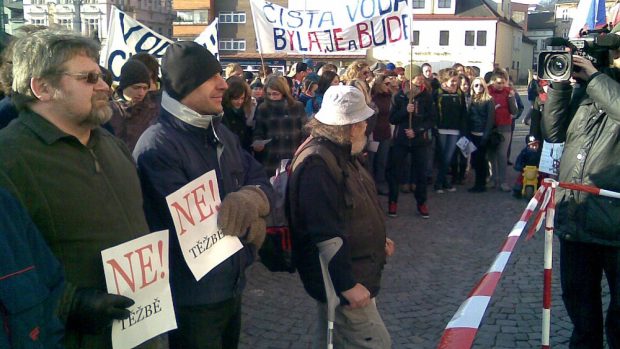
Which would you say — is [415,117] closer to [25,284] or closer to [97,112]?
[97,112]

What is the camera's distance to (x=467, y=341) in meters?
1.79

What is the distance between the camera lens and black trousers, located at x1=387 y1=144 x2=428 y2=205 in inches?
330

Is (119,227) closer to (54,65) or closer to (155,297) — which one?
(155,297)

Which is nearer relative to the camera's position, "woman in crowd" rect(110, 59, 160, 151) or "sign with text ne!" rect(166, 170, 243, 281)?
"sign with text ne!" rect(166, 170, 243, 281)

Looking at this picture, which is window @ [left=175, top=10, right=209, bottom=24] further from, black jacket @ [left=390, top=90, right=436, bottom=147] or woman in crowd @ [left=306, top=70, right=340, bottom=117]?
black jacket @ [left=390, top=90, right=436, bottom=147]

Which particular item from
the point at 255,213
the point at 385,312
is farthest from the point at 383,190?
the point at 255,213

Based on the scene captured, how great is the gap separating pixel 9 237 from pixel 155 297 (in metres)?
0.81

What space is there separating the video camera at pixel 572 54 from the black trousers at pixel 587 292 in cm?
104

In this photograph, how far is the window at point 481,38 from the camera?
195 feet

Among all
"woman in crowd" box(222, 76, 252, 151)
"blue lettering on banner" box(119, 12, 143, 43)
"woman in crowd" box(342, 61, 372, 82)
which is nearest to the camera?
"woman in crowd" box(222, 76, 252, 151)

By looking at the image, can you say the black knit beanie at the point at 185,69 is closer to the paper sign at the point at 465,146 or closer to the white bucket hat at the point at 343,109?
the white bucket hat at the point at 343,109

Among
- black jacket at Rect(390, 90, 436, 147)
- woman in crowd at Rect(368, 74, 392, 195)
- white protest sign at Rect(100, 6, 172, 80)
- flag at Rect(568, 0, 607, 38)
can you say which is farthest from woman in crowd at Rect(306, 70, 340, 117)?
flag at Rect(568, 0, 607, 38)

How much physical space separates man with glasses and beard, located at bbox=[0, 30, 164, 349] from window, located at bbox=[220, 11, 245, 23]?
2476 inches

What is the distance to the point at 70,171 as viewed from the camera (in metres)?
2.18
